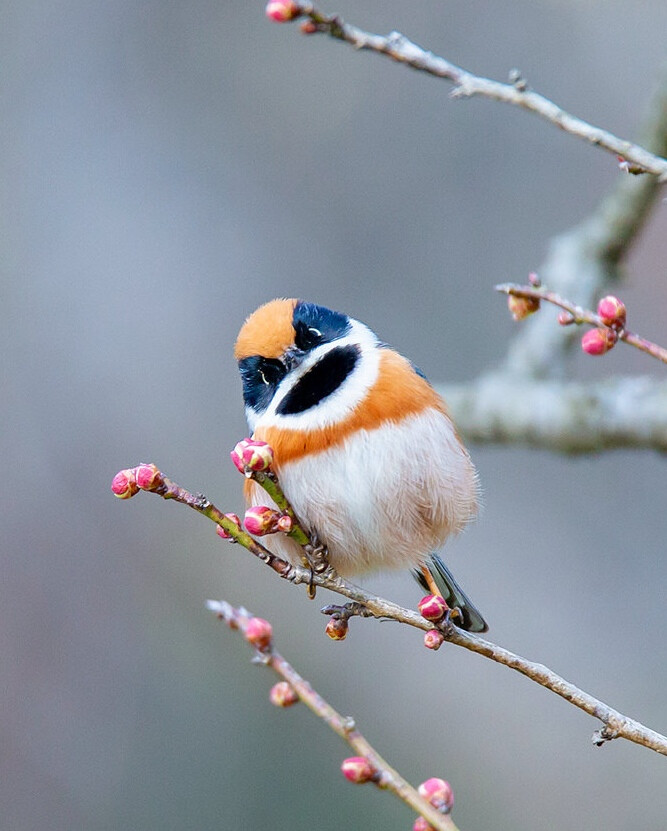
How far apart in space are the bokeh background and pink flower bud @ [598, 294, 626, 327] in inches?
140

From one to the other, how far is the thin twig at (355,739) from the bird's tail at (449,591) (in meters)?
1.19

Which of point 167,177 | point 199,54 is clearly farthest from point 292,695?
point 199,54

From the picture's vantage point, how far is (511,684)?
210 inches

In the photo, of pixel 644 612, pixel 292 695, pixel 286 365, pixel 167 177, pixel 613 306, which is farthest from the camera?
pixel 167 177

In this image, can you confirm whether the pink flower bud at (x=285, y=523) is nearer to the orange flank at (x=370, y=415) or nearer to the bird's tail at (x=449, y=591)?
the orange flank at (x=370, y=415)

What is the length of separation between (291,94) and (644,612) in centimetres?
347

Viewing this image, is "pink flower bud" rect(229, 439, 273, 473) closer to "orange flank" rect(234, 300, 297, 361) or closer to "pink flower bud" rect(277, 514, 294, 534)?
"pink flower bud" rect(277, 514, 294, 534)

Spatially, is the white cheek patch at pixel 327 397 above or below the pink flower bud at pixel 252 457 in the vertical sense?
above

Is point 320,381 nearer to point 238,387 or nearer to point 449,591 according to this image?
point 449,591

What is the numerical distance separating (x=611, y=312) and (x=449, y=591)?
1384mm

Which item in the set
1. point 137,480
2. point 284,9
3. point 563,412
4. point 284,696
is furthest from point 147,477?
point 563,412

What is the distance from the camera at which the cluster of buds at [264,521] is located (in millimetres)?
1995

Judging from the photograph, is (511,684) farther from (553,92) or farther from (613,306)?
(613,306)

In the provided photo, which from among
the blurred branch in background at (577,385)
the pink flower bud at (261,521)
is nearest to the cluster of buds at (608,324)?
the pink flower bud at (261,521)
